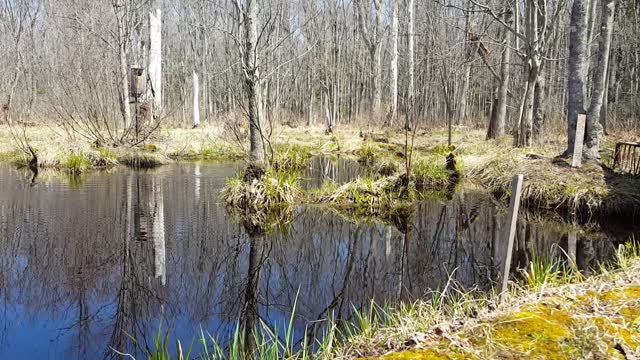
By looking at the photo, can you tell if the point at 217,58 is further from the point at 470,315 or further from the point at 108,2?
the point at 470,315

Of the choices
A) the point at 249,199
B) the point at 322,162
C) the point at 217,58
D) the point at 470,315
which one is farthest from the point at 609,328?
the point at 217,58

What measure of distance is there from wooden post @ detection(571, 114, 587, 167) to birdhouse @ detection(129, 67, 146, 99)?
1299cm

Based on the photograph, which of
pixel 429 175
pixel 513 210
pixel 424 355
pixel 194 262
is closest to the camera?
pixel 424 355

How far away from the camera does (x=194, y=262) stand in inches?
235

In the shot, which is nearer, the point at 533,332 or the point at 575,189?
the point at 533,332

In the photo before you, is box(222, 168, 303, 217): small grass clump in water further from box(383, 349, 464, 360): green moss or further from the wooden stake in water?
box(383, 349, 464, 360): green moss

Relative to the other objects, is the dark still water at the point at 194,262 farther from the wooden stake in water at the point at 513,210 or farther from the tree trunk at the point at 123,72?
the tree trunk at the point at 123,72

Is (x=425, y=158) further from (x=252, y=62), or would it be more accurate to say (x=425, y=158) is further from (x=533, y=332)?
(x=533, y=332)

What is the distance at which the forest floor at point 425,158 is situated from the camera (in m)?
8.74

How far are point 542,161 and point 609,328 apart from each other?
27.0ft

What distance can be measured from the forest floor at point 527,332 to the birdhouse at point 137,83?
50.7ft

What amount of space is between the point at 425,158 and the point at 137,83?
32.1 feet

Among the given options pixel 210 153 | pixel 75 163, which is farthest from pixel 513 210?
pixel 210 153

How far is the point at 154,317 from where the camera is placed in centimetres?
443
